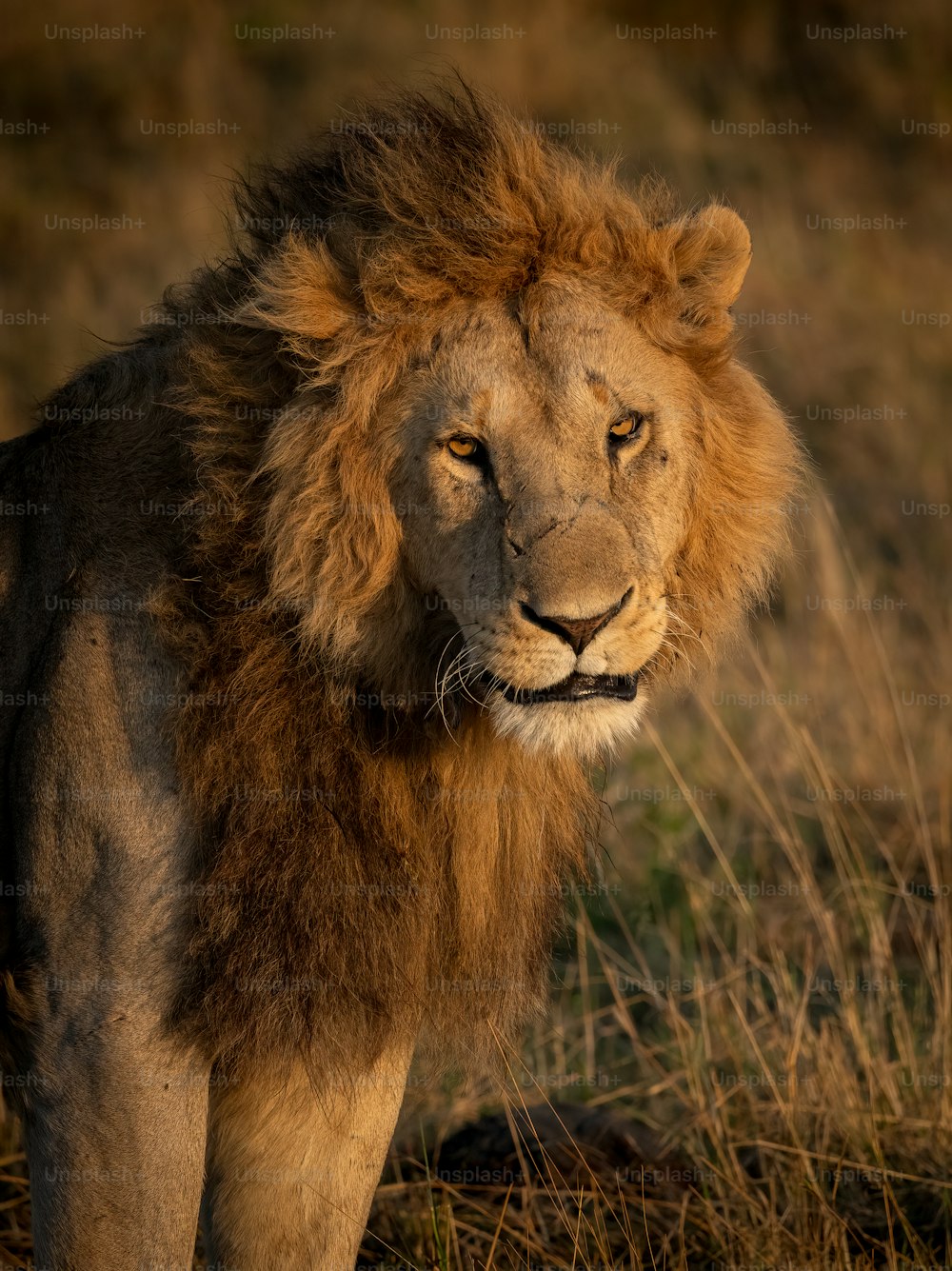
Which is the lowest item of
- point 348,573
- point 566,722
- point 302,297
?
point 566,722

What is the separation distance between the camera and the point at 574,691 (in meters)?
3.27

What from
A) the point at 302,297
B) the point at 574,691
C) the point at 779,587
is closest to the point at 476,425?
the point at 302,297

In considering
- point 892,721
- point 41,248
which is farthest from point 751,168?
point 892,721

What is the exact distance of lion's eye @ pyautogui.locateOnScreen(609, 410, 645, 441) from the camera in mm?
3527

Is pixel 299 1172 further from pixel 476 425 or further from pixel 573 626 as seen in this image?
pixel 476 425

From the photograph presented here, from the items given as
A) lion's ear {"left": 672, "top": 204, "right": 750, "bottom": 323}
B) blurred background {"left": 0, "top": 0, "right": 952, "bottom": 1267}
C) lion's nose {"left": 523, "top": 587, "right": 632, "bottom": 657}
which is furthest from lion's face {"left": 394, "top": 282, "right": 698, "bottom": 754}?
blurred background {"left": 0, "top": 0, "right": 952, "bottom": 1267}

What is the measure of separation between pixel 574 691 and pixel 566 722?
72 millimetres

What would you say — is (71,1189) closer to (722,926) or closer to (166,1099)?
(166,1099)

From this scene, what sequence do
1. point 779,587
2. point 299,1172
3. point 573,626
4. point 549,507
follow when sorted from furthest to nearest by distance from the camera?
point 779,587
point 299,1172
point 549,507
point 573,626

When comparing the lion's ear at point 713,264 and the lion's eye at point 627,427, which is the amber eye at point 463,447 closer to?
the lion's eye at point 627,427

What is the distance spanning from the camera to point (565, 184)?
11.8 ft

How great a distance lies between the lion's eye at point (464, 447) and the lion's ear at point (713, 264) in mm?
733

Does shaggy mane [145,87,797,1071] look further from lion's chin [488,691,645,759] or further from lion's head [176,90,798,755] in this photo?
lion's chin [488,691,645,759]

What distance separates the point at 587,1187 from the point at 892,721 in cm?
375
